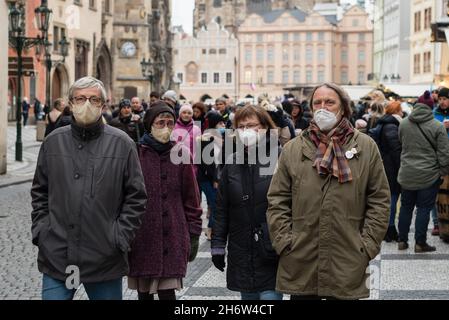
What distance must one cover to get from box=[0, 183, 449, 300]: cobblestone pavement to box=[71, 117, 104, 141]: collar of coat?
3.09m

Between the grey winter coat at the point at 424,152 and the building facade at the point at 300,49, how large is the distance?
12722 centimetres

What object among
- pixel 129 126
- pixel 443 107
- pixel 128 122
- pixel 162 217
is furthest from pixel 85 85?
pixel 128 122

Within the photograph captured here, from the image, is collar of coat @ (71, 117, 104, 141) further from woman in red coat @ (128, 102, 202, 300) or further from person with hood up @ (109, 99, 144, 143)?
person with hood up @ (109, 99, 144, 143)

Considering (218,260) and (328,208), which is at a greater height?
(328,208)

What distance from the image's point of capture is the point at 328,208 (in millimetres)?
5355

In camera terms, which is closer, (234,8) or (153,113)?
(153,113)

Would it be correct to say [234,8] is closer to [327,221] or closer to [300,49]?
[300,49]

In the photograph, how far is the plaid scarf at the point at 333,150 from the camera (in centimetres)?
533

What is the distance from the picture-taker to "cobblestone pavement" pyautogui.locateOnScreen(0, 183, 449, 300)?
870 cm

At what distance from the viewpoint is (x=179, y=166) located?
6605mm

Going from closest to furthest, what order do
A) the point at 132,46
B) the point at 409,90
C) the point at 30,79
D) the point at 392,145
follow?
1. the point at 392,145
2. the point at 409,90
3. the point at 30,79
4. the point at 132,46

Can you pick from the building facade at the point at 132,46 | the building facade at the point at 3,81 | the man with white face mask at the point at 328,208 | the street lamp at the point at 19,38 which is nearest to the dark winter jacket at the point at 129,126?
the man with white face mask at the point at 328,208

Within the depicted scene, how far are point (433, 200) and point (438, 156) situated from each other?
537 millimetres

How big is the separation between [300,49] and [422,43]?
78524mm
